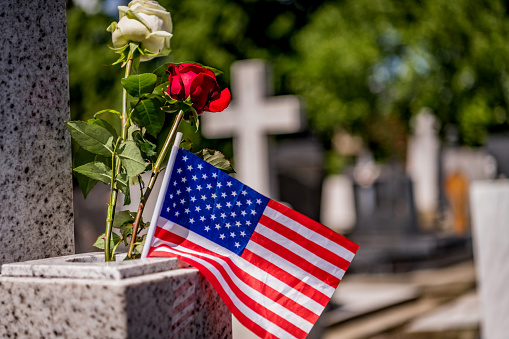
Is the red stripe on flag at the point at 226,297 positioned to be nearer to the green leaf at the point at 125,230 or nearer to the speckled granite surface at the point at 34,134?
the green leaf at the point at 125,230

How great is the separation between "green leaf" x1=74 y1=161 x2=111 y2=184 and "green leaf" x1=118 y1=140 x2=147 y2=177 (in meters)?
0.06

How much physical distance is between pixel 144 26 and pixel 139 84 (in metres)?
0.17

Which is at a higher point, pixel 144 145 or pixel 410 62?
pixel 410 62

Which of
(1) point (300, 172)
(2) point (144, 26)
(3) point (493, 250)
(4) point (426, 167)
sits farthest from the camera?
(4) point (426, 167)

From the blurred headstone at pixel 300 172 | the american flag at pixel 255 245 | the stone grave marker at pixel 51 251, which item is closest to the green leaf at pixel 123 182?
the american flag at pixel 255 245

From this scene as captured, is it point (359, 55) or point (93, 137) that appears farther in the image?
point (359, 55)

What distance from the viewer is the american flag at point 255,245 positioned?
1.69 meters

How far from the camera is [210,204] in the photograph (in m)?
1.72

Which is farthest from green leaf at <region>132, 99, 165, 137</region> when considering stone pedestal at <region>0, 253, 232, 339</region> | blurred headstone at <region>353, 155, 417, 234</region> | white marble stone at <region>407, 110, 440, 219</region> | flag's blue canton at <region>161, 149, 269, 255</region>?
white marble stone at <region>407, 110, 440, 219</region>

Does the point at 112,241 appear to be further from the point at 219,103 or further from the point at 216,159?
the point at 219,103

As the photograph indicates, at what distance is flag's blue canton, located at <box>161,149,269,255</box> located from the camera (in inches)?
67.3

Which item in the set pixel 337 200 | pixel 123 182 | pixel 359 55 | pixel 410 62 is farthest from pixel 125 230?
pixel 337 200

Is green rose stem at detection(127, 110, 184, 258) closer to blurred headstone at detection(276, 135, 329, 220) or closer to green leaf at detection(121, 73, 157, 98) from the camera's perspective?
green leaf at detection(121, 73, 157, 98)

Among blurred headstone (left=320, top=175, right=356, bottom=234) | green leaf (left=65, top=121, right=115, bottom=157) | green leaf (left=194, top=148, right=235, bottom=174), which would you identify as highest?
blurred headstone (left=320, top=175, right=356, bottom=234)
